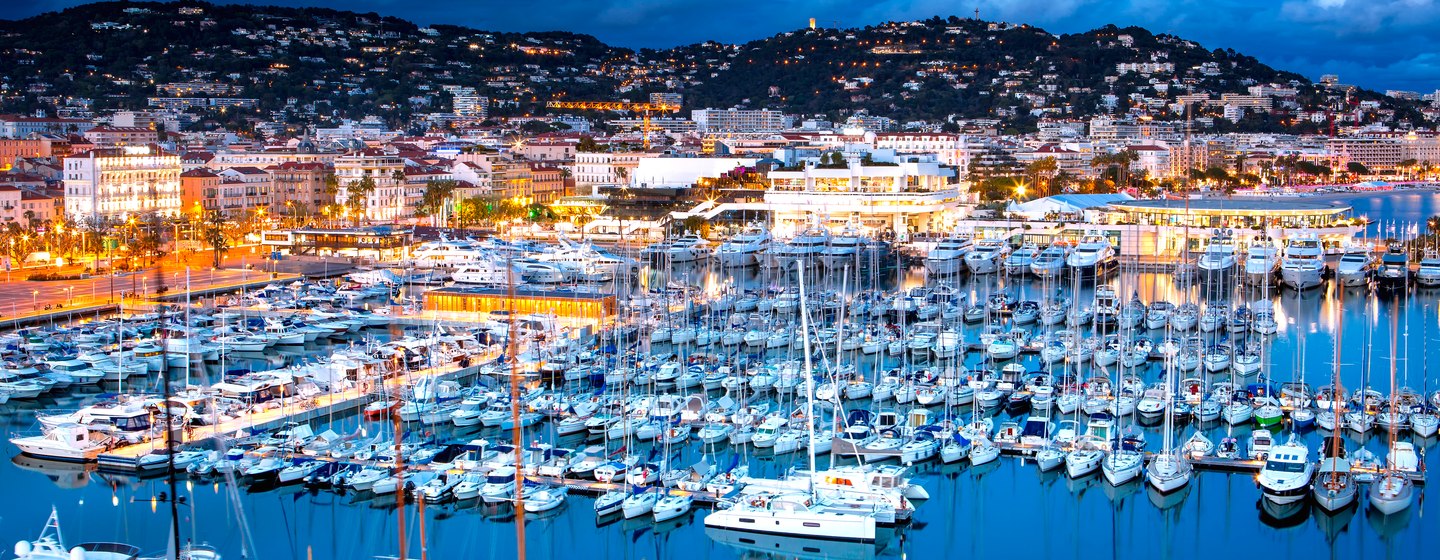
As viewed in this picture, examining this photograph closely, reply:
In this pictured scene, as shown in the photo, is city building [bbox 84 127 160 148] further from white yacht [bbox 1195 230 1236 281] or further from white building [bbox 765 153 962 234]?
white yacht [bbox 1195 230 1236 281]

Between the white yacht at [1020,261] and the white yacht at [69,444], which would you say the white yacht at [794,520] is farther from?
the white yacht at [1020,261]

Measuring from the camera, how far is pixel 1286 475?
46.6 feet

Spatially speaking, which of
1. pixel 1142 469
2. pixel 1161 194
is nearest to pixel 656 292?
pixel 1142 469

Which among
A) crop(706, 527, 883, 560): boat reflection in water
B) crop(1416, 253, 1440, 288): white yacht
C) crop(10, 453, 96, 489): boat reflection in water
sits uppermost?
crop(1416, 253, 1440, 288): white yacht

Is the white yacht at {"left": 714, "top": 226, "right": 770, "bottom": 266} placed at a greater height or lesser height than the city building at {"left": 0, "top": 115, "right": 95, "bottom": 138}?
lesser

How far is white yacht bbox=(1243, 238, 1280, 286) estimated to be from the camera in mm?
30297

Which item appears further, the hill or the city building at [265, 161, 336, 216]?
the hill

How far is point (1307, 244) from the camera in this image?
34719 millimetres

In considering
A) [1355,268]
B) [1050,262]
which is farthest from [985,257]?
[1355,268]

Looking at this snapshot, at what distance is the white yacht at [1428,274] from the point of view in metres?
31.2

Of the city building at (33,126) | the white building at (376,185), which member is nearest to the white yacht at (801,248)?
the white building at (376,185)

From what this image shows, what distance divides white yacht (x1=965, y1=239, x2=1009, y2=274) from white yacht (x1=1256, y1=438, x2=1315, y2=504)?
63.3 ft

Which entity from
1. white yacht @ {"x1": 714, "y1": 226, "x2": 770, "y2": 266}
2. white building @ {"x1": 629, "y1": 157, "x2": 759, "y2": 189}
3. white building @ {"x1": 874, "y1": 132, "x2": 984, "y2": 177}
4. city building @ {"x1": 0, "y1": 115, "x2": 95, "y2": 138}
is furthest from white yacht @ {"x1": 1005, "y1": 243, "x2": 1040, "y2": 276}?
city building @ {"x1": 0, "y1": 115, "x2": 95, "y2": 138}

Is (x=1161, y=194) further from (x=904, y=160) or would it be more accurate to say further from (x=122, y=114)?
(x=122, y=114)
